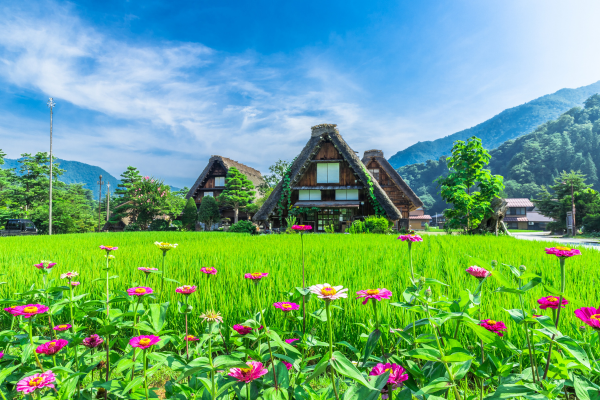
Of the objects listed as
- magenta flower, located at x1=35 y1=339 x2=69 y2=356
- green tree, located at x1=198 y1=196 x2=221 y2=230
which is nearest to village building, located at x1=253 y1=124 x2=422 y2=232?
green tree, located at x1=198 y1=196 x2=221 y2=230

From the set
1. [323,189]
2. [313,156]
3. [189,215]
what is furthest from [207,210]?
[323,189]

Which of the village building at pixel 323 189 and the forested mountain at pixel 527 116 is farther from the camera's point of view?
the forested mountain at pixel 527 116

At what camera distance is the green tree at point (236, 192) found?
21.1 metres

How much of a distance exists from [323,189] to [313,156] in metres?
1.90

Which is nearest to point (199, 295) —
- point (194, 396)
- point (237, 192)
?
point (194, 396)

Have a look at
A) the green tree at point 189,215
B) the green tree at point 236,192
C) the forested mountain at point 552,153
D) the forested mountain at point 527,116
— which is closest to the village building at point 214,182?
the green tree at point 189,215

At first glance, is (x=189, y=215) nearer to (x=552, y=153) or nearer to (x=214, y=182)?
(x=214, y=182)

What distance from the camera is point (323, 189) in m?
14.3

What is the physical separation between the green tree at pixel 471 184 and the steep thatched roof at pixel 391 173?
657cm

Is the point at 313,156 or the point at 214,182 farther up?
the point at 313,156

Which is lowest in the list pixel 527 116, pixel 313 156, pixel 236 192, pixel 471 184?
pixel 471 184

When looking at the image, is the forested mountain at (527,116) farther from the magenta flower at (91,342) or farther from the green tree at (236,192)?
the magenta flower at (91,342)

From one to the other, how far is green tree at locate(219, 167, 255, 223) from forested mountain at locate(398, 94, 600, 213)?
5718cm

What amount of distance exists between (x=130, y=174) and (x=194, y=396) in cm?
2778
